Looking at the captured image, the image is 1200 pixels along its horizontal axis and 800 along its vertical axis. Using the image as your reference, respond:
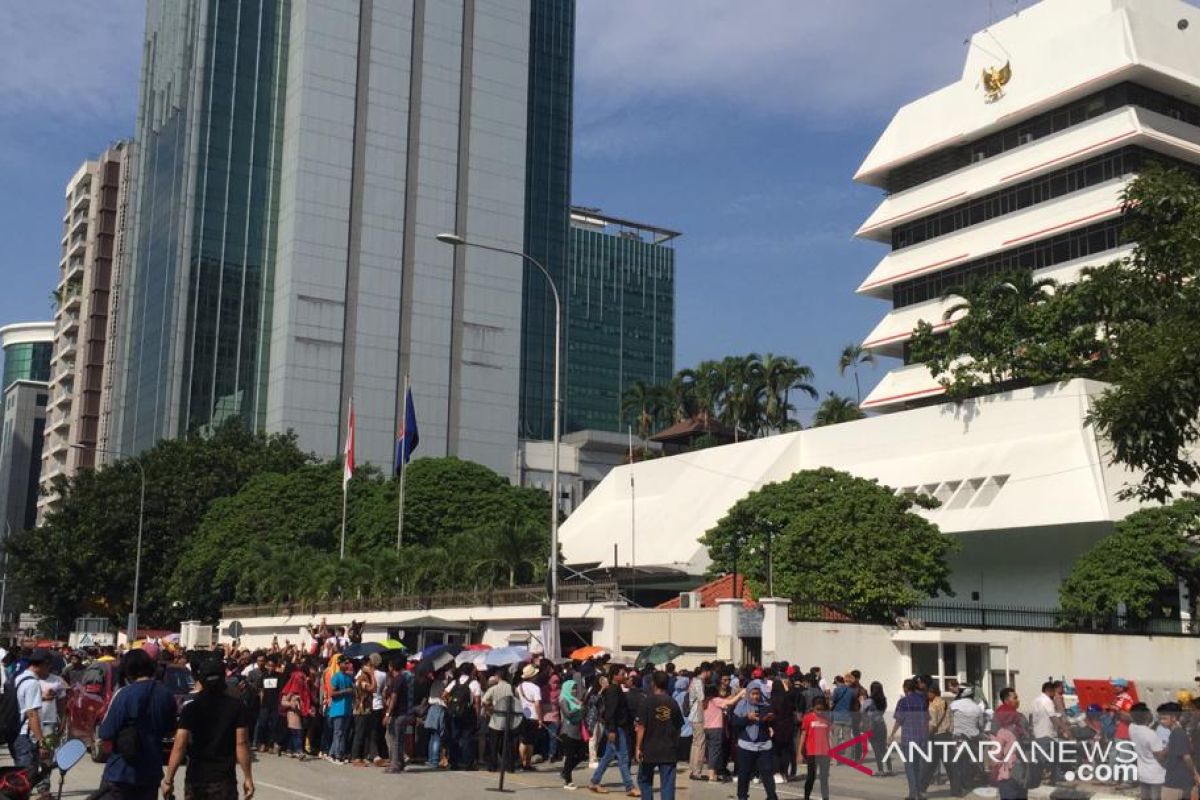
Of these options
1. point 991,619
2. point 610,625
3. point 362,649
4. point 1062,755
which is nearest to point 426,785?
point 362,649

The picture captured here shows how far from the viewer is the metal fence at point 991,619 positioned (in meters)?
30.2

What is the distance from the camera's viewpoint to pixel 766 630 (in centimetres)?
2852

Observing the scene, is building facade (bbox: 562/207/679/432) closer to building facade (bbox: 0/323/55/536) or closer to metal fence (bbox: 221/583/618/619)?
building facade (bbox: 0/323/55/536)

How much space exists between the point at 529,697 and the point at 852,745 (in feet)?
20.1

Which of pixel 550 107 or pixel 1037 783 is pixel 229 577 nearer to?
pixel 1037 783

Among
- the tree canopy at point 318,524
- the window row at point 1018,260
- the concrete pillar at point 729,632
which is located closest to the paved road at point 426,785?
the concrete pillar at point 729,632

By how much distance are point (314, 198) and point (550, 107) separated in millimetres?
33493

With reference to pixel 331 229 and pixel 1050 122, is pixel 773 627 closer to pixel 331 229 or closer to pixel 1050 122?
pixel 1050 122

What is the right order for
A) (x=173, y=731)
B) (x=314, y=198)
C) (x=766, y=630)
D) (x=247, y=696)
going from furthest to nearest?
1. (x=314, y=198)
2. (x=766, y=630)
3. (x=247, y=696)
4. (x=173, y=731)

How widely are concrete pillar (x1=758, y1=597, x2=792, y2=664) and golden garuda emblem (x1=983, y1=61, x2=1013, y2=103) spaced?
42.2 metres

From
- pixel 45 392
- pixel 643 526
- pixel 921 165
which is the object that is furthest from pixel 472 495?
pixel 45 392

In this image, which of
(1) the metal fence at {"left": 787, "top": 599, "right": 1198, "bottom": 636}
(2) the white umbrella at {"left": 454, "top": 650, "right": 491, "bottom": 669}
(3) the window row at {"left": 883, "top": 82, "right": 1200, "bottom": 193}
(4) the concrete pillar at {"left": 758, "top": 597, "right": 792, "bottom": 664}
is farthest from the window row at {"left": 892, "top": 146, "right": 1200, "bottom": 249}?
(2) the white umbrella at {"left": 454, "top": 650, "right": 491, "bottom": 669}

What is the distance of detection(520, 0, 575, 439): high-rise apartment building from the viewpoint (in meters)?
124

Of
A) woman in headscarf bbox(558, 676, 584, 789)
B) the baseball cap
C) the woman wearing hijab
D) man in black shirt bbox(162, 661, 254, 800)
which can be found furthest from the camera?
woman in headscarf bbox(558, 676, 584, 789)
